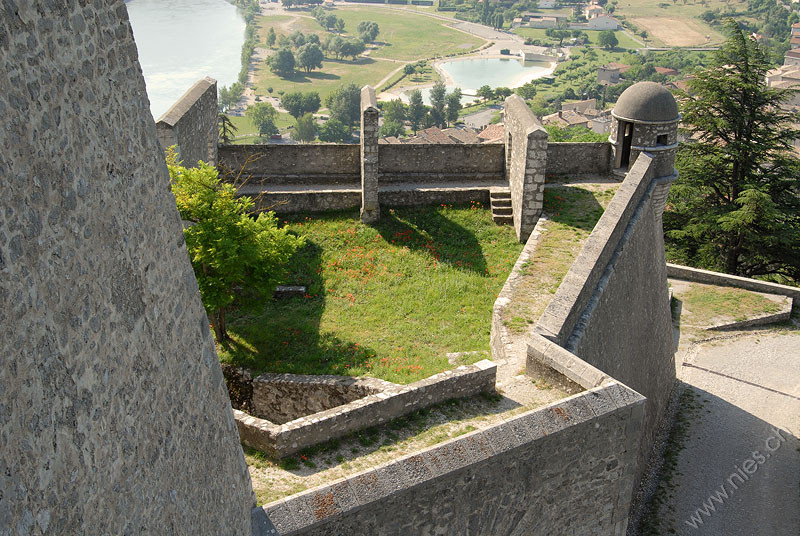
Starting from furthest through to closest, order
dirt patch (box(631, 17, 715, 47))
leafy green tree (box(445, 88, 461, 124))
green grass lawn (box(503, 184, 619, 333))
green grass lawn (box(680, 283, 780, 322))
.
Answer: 1. dirt patch (box(631, 17, 715, 47))
2. leafy green tree (box(445, 88, 461, 124))
3. green grass lawn (box(680, 283, 780, 322))
4. green grass lawn (box(503, 184, 619, 333))

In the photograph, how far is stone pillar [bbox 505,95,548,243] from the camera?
1527 cm

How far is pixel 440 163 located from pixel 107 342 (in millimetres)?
14047

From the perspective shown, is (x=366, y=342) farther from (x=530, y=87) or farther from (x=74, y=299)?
(x=530, y=87)

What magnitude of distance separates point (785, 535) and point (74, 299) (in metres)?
14.3

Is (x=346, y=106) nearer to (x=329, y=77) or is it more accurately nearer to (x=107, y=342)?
(x=329, y=77)

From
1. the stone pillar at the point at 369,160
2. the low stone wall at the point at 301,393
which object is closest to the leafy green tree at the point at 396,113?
the stone pillar at the point at 369,160

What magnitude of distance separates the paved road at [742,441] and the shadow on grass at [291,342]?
7.56 metres

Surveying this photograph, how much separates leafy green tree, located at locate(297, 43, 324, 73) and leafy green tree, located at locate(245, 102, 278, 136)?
131 ft

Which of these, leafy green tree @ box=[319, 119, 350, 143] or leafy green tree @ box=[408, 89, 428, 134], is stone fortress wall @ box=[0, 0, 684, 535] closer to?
leafy green tree @ box=[319, 119, 350, 143]

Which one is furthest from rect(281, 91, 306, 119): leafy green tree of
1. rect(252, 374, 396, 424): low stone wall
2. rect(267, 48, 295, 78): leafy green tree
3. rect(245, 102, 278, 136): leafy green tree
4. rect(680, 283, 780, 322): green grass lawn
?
rect(252, 374, 396, 424): low stone wall

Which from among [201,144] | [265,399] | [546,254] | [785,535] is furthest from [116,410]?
[785,535]

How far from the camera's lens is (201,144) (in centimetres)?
1588

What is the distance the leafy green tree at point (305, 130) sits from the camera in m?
104

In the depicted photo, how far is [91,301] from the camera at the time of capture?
4.12 m
